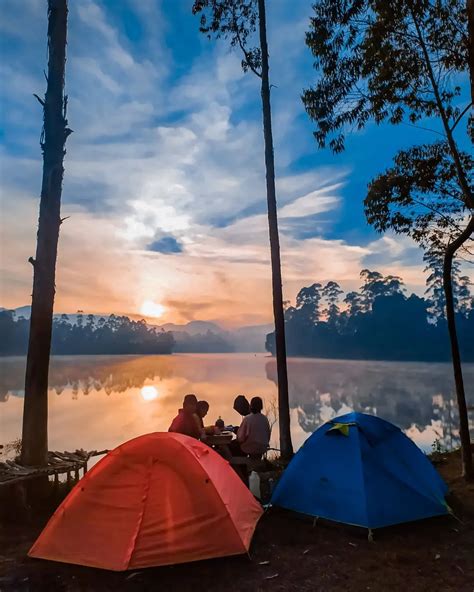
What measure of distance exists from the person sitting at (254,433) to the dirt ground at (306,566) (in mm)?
1575

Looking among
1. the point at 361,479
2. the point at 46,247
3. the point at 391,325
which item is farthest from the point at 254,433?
the point at 391,325

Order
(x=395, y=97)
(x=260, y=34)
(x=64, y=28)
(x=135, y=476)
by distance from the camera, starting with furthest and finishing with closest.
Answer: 1. (x=260, y=34)
2. (x=395, y=97)
3. (x=64, y=28)
4. (x=135, y=476)

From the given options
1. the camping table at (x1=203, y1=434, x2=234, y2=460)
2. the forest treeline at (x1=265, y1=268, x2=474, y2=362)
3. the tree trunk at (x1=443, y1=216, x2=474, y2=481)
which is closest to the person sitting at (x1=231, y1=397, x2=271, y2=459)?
the camping table at (x1=203, y1=434, x2=234, y2=460)

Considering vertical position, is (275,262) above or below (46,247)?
above

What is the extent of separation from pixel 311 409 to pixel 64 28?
69.6 feet

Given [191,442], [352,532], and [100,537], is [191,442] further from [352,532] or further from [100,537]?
[352,532]

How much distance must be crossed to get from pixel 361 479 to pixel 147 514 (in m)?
2.63

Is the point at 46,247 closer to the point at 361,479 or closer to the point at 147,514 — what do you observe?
the point at 147,514

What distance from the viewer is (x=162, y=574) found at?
455 cm

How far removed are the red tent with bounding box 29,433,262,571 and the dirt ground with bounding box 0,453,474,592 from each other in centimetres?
16

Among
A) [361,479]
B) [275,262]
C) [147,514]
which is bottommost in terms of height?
[147,514]

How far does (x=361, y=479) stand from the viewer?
5.51m

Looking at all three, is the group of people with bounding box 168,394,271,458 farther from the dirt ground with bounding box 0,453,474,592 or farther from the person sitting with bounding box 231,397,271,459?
the dirt ground with bounding box 0,453,474,592

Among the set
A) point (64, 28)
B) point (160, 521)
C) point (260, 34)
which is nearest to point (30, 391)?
point (160, 521)
